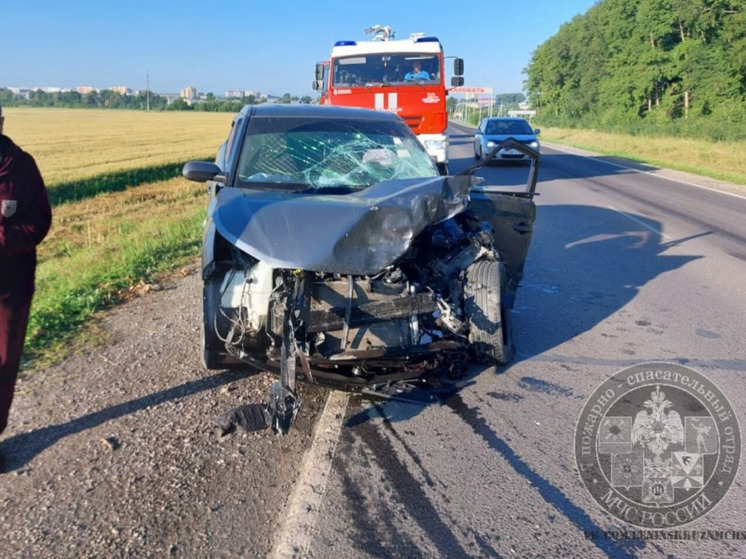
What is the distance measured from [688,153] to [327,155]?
29.3m

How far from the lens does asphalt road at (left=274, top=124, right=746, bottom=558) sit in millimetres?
2785

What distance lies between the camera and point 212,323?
156 inches

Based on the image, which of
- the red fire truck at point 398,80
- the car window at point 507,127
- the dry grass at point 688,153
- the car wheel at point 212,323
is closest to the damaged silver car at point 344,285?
the car wheel at point 212,323

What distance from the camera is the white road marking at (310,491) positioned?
8.85 ft

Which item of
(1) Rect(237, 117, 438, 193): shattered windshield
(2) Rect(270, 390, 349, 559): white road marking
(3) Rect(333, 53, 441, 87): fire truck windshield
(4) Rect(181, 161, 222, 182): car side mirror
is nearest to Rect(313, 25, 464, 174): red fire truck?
(3) Rect(333, 53, 441, 87): fire truck windshield

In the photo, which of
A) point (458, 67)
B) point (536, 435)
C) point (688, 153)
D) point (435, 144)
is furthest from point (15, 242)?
point (688, 153)

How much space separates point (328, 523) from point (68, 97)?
16388 centimetres

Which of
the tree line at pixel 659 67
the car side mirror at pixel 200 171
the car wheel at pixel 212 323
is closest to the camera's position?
the car wheel at pixel 212 323

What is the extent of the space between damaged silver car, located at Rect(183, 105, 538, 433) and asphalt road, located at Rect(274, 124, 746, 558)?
13.6 inches

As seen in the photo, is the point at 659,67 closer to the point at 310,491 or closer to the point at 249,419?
the point at 249,419

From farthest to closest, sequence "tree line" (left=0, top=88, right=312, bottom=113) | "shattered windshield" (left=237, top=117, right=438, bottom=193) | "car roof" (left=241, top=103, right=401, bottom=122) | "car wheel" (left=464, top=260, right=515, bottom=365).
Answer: "tree line" (left=0, top=88, right=312, bottom=113)
"car roof" (left=241, top=103, right=401, bottom=122)
"shattered windshield" (left=237, top=117, right=438, bottom=193)
"car wheel" (left=464, top=260, right=515, bottom=365)

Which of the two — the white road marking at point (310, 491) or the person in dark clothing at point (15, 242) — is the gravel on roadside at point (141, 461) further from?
the person in dark clothing at point (15, 242)

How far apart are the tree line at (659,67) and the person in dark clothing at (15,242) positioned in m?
34.9

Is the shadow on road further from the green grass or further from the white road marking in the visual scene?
the green grass
